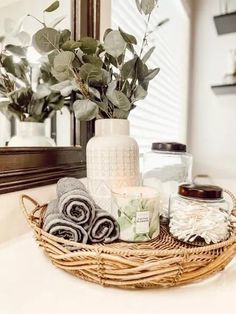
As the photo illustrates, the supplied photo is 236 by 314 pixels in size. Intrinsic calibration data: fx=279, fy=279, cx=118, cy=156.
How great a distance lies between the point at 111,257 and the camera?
38cm

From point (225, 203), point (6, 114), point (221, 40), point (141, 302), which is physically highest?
point (221, 40)

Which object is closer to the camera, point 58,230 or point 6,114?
point 58,230

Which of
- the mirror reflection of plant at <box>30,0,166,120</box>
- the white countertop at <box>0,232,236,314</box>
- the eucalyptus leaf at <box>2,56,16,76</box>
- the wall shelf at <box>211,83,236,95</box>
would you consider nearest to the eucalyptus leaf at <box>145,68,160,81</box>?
the mirror reflection of plant at <box>30,0,166,120</box>

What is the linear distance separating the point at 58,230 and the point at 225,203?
31cm

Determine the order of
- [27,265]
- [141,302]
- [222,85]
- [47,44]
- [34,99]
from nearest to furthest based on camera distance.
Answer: [141,302], [27,265], [47,44], [34,99], [222,85]

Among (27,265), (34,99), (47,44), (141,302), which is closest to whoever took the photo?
(141,302)

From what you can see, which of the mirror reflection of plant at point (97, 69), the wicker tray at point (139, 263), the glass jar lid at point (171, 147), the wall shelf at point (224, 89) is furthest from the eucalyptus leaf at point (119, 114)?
the wall shelf at point (224, 89)

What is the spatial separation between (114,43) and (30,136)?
1.00ft

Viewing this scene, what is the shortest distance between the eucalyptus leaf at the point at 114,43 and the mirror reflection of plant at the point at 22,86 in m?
0.21

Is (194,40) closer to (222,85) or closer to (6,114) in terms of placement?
(222,85)

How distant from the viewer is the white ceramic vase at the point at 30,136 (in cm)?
66

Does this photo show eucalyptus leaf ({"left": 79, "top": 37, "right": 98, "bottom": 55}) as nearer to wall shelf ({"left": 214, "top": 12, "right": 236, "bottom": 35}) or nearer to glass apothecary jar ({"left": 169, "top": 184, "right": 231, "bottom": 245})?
glass apothecary jar ({"left": 169, "top": 184, "right": 231, "bottom": 245})

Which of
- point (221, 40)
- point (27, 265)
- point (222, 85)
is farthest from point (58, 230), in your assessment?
point (221, 40)

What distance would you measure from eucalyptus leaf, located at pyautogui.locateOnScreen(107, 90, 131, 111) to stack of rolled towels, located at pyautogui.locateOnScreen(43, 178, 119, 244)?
0.78 ft
